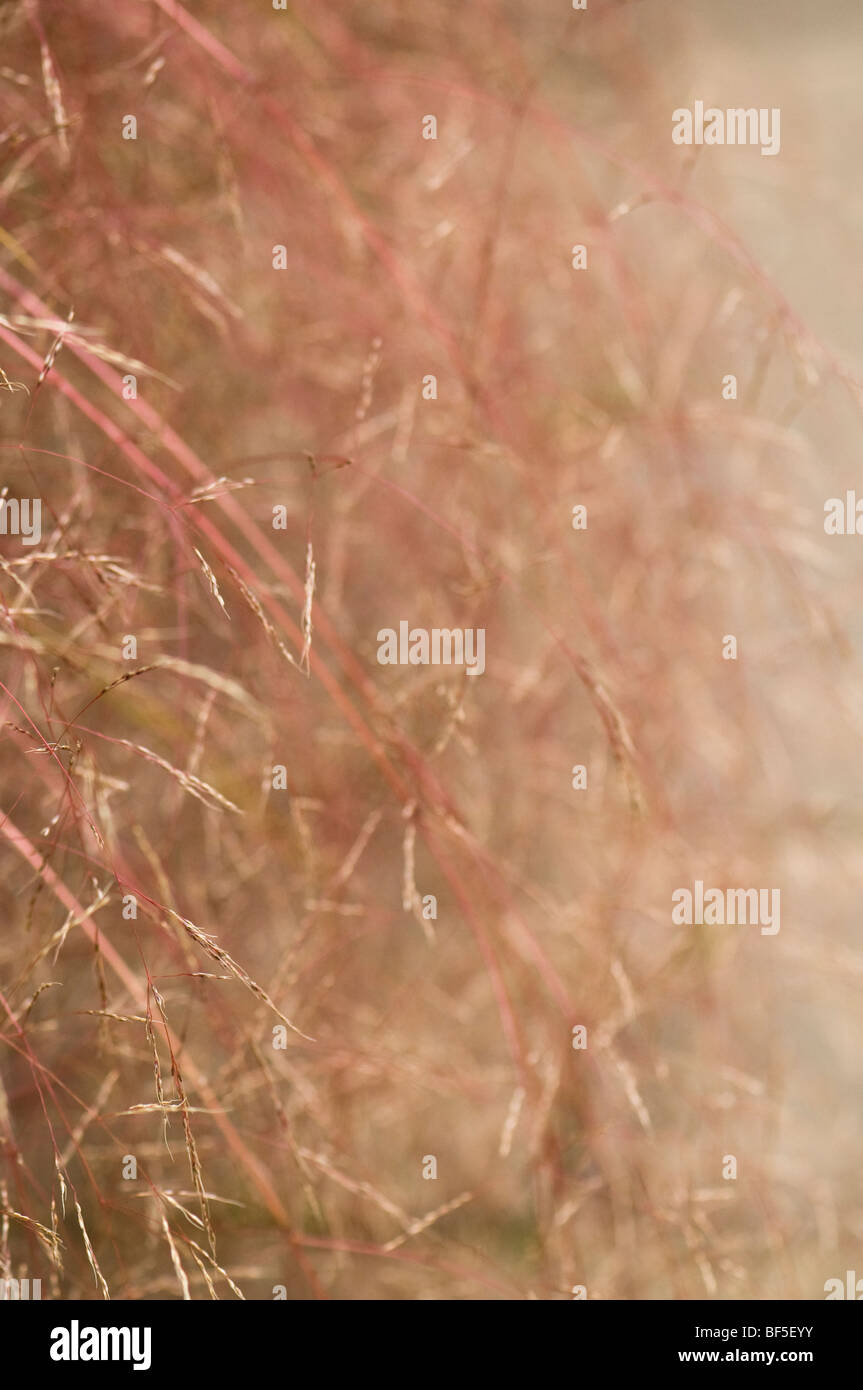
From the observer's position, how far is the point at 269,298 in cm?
76

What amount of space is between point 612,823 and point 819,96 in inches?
26.5

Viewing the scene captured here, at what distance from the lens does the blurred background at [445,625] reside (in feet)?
2.02

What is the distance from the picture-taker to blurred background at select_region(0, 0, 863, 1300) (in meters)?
0.62

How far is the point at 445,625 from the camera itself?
0.82 metres

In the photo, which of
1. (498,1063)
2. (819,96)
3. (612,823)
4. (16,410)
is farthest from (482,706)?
(819,96)

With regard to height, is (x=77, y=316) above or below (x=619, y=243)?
below
